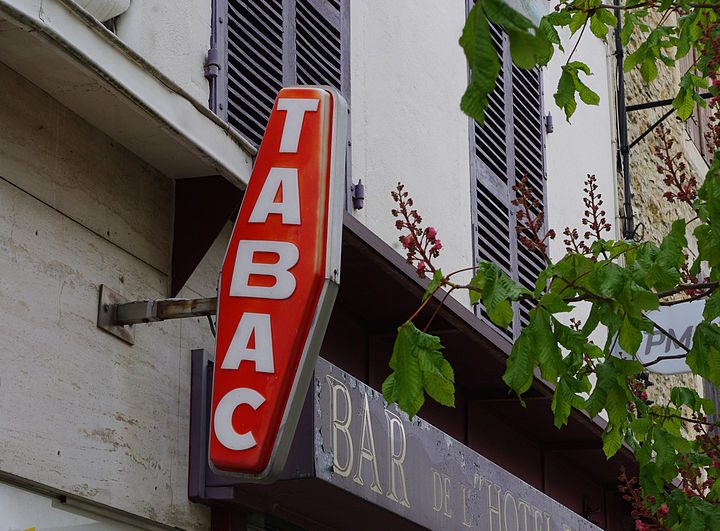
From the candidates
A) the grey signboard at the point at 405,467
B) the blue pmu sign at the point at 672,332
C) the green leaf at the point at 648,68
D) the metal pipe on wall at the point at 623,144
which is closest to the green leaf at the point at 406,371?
the grey signboard at the point at 405,467

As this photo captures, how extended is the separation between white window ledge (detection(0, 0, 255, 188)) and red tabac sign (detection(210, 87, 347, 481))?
1.12ft

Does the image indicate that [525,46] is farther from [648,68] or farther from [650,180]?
[650,180]

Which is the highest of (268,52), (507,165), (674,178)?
(507,165)

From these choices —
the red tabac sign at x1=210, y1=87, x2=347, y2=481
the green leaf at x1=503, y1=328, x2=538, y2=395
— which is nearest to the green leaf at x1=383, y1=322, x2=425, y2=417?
the green leaf at x1=503, y1=328, x2=538, y2=395

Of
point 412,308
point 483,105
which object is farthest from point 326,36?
point 483,105

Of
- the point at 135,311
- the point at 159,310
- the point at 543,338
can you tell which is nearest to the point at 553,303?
the point at 543,338

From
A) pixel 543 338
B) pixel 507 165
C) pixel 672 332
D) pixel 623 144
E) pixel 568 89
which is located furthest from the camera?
pixel 623 144

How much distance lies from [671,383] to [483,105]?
11765 mm

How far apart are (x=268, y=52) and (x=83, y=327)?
222 centimetres

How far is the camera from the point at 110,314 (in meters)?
6.64

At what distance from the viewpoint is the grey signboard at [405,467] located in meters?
7.34

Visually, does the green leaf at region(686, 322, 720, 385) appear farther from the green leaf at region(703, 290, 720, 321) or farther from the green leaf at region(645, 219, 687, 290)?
the green leaf at region(645, 219, 687, 290)

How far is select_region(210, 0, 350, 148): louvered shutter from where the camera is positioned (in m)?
7.56

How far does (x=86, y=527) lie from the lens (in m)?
6.33
